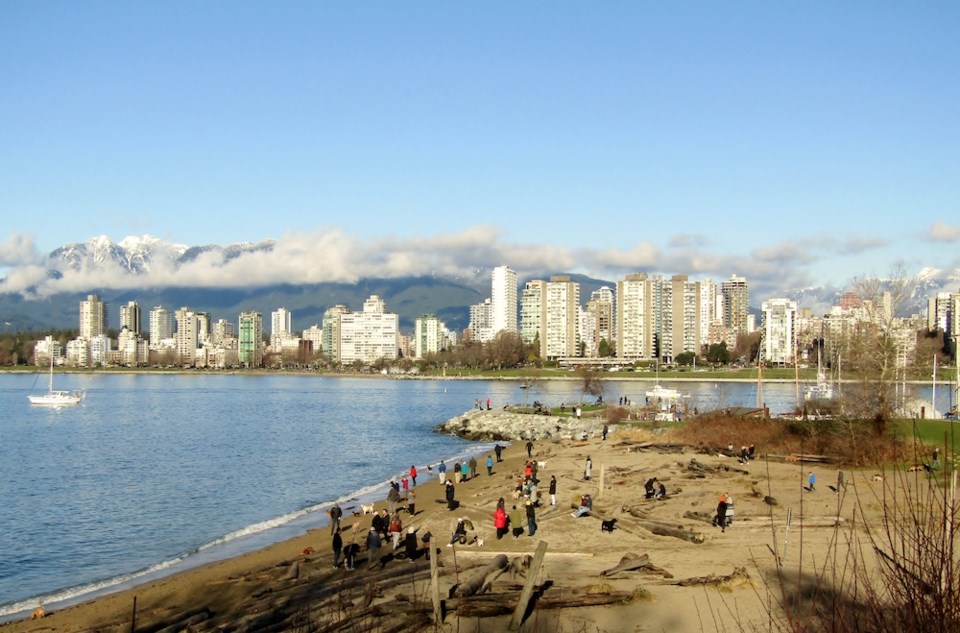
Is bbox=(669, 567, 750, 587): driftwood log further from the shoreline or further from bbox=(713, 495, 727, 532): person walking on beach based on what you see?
the shoreline

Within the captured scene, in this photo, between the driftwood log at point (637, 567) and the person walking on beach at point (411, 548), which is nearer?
the driftwood log at point (637, 567)

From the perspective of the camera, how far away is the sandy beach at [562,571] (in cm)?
1388

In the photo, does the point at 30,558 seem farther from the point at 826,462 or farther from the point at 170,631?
the point at 826,462

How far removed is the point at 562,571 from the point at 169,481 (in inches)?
1158

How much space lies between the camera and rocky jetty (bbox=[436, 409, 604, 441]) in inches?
2346

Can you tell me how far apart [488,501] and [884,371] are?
714 inches

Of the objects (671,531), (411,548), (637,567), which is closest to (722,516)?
(671,531)

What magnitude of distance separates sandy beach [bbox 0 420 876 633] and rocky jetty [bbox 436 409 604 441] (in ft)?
83.3

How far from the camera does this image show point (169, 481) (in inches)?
1641

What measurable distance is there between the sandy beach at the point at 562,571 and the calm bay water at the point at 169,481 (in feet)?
10.5

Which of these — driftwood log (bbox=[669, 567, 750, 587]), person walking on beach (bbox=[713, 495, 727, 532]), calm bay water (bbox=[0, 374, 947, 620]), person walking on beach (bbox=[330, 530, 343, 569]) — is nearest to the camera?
driftwood log (bbox=[669, 567, 750, 587])

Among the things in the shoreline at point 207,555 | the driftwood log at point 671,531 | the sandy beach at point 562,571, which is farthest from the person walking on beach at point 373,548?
the driftwood log at point 671,531

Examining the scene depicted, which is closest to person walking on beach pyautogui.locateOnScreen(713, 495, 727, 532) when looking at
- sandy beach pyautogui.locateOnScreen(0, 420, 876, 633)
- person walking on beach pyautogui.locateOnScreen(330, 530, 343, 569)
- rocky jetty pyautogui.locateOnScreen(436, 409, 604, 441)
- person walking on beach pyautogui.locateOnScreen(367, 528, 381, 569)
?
sandy beach pyautogui.locateOnScreen(0, 420, 876, 633)

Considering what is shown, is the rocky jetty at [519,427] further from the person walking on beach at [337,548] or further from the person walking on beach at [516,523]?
the person walking on beach at [337,548]
